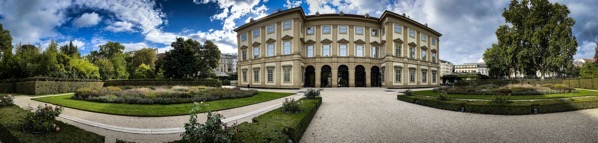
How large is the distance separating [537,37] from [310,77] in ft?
96.0

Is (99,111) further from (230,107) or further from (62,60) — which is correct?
(62,60)

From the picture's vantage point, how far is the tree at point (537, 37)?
2762 centimetres

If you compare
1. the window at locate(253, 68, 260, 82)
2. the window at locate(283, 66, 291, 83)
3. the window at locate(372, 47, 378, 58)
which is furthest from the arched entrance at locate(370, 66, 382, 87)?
the window at locate(253, 68, 260, 82)

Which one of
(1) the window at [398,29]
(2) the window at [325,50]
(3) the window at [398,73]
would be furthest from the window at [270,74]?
(1) the window at [398,29]

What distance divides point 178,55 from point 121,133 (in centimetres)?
2816

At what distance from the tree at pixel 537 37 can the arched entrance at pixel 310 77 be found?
27.3 m

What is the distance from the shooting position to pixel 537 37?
29.1 meters

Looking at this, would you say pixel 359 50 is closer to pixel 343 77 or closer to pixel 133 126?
pixel 343 77

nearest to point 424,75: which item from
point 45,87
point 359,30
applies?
point 359,30

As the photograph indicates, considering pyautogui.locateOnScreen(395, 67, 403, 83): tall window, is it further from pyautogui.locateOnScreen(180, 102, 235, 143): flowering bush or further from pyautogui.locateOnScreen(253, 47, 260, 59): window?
pyautogui.locateOnScreen(180, 102, 235, 143): flowering bush

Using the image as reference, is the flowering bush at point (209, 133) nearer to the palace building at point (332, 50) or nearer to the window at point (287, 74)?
the palace building at point (332, 50)

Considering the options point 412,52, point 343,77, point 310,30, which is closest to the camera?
point 310,30

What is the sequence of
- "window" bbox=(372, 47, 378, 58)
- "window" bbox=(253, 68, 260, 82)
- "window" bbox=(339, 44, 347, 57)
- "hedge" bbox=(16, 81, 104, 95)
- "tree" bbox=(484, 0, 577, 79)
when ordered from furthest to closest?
"window" bbox=(253, 68, 260, 82), "window" bbox=(372, 47, 378, 58), "window" bbox=(339, 44, 347, 57), "tree" bbox=(484, 0, 577, 79), "hedge" bbox=(16, 81, 104, 95)

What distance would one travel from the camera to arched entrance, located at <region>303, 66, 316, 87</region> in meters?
32.1
